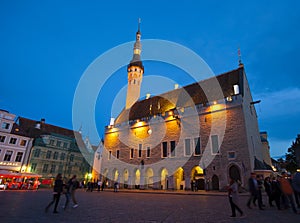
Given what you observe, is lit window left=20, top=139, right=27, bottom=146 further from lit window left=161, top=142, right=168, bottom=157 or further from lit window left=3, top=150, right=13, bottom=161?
lit window left=161, top=142, right=168, bottom=157

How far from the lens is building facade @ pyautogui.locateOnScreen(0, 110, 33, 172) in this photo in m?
29.1

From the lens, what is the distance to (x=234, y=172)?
21984 mm

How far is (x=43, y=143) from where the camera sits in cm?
3591

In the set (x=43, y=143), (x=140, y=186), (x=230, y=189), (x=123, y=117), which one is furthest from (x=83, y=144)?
(x=230, y=189)

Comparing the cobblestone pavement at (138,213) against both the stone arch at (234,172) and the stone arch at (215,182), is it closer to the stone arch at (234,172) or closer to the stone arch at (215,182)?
the stone arch at (234,172)

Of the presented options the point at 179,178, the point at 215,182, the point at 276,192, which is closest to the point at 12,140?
the point at 179,178

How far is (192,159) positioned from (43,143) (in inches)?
1084

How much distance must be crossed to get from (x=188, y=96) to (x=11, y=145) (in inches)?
1135

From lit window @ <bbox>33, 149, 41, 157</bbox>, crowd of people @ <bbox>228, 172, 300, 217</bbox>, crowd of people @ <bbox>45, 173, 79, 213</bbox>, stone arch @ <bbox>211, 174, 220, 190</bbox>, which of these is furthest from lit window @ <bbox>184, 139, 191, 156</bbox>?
lit window @ <bbox>33, 149, 41, 157</bbox>

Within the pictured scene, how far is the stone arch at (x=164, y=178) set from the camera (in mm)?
26867

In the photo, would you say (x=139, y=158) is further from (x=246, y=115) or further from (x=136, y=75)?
(x=136, y=75)

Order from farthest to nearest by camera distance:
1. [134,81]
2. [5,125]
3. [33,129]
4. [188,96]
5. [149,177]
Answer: [134,81]
[33,129]
[188,96]
[5,125]
[149,177]

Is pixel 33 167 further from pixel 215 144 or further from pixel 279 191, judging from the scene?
pixel 279 191

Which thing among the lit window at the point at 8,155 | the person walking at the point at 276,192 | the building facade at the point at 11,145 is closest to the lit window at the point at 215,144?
the person walking at the point at 276,192
